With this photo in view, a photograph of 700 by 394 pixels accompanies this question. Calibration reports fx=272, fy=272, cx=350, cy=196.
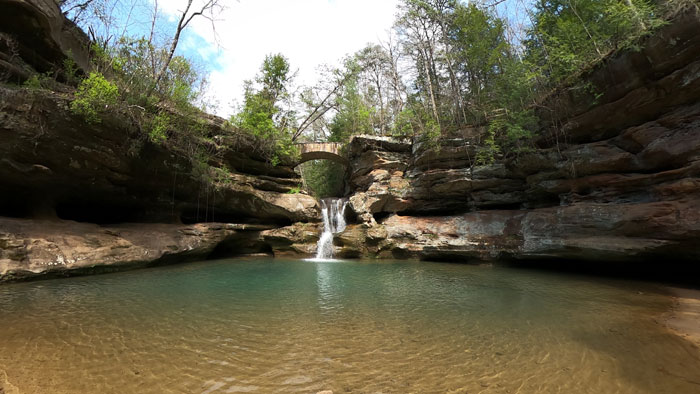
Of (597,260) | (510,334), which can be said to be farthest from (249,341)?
(597,260)

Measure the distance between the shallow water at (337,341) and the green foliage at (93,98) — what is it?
481cm

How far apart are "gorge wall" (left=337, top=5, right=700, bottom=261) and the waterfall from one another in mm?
1036

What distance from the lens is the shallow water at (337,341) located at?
245 centimetres

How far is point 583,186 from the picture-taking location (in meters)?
9.51

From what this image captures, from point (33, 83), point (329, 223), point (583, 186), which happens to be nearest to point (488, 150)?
point (583, 186)

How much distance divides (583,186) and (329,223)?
37.4 feet

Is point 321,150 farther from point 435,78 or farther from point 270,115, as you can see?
point 435,78

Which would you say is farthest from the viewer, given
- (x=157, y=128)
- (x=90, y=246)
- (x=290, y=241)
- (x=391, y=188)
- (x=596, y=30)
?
(x=391, y=188)

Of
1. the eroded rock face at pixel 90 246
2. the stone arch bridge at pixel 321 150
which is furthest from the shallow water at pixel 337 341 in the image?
the stone arch bridge at pixel 321 150

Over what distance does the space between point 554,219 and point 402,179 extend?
7233 mm

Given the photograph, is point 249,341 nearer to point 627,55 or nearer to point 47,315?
point 47,315

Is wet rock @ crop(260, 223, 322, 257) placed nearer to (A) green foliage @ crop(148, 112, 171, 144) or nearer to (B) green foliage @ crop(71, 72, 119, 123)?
(A) green foliage @ crop(148, 112, 171, 144)

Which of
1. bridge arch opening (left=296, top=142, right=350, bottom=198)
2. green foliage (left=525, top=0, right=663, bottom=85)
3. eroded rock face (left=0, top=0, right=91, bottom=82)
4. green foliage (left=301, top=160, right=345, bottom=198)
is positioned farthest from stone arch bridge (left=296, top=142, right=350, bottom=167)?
green foliage (left=525, top=0, right=663, bottom=85)

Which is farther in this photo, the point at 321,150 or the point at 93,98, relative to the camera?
the point at 321,150
